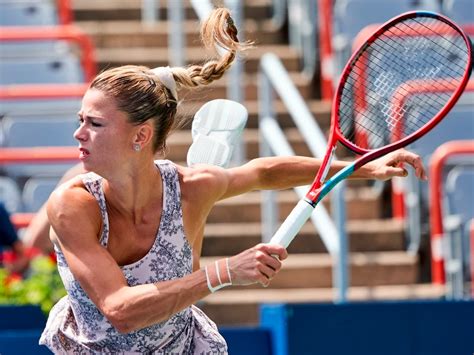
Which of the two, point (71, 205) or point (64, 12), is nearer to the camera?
point (71, 205)

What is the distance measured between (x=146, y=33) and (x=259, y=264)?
19.3ft

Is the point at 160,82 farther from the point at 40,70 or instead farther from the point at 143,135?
the point at 40,70

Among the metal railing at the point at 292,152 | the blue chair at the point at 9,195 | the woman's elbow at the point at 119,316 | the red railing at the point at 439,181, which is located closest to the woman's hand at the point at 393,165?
the woman's elbow at the point at 119,316

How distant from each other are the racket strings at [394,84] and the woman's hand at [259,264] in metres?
0.90

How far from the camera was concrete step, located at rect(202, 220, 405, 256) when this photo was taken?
7.50 metres

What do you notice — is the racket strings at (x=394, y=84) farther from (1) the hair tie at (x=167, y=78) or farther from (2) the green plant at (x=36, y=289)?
(2) the green plant at (x=36, y=289)

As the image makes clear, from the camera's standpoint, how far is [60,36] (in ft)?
25.9

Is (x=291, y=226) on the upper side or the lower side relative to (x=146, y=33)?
upper

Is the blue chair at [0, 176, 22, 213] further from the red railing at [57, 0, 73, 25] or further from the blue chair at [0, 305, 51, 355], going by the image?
the blue chair at [0, 305, 51, 355]

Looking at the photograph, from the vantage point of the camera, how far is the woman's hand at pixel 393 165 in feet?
12.6

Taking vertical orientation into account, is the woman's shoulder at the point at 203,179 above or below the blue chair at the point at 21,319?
above

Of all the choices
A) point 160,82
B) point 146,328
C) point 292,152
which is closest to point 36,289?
point 292,152

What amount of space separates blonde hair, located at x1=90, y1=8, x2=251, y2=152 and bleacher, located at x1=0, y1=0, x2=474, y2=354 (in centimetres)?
276

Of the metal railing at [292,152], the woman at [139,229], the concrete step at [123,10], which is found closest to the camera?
the woman at [139,229]
